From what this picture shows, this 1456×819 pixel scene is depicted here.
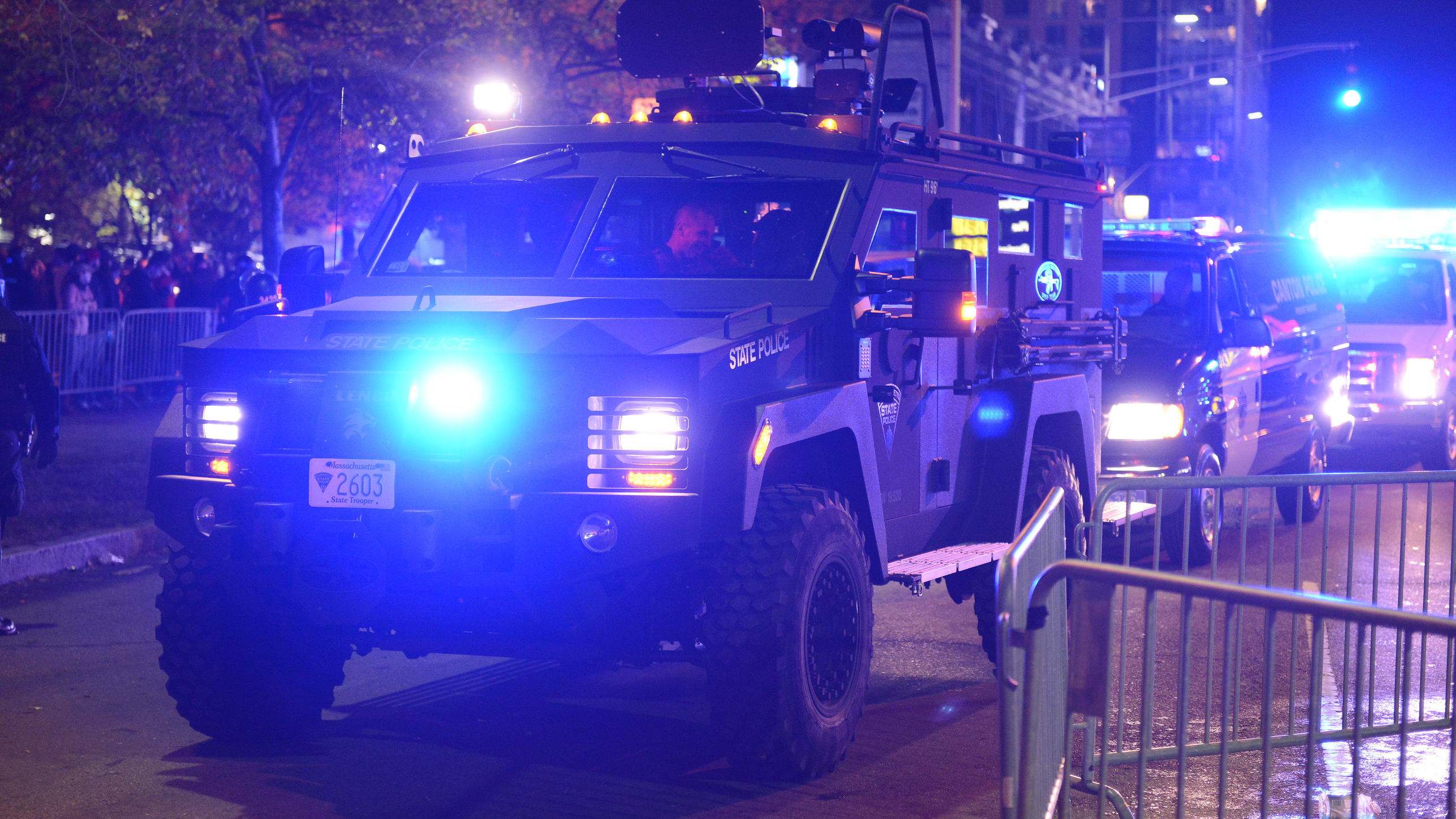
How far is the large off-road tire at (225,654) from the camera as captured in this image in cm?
614

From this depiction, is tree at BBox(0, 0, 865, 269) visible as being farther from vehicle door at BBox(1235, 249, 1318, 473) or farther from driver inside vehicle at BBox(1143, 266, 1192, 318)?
vehicle door at BBox(1235, 249, 1318, 473)

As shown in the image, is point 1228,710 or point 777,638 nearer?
point 1228,710

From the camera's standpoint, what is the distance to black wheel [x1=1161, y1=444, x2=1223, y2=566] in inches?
402

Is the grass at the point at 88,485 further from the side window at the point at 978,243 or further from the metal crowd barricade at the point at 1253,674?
the metal crowd barricade at the point at 1253,674

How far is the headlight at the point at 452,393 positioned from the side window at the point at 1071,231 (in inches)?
Answer: 162

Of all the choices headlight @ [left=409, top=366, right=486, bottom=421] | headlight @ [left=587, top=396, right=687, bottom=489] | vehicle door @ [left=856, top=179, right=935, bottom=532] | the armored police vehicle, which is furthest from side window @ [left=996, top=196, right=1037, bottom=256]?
headlight @ [left=409, top=366, right=486, bottom=421]

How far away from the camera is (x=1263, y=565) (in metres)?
10.3

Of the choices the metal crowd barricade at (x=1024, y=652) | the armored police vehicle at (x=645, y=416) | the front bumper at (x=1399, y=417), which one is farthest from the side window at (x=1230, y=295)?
the metal crowd barricade at (x=1024, y=652)

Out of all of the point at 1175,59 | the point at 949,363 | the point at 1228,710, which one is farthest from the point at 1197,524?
the point at 1175,59

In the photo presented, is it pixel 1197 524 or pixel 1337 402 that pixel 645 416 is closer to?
pixel 1197 524

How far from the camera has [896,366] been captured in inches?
274

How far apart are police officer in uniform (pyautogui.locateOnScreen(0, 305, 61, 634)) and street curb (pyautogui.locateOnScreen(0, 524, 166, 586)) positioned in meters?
0.94

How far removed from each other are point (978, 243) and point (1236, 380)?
163 inches

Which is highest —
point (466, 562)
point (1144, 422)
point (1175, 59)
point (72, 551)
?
point (1175, 59)
